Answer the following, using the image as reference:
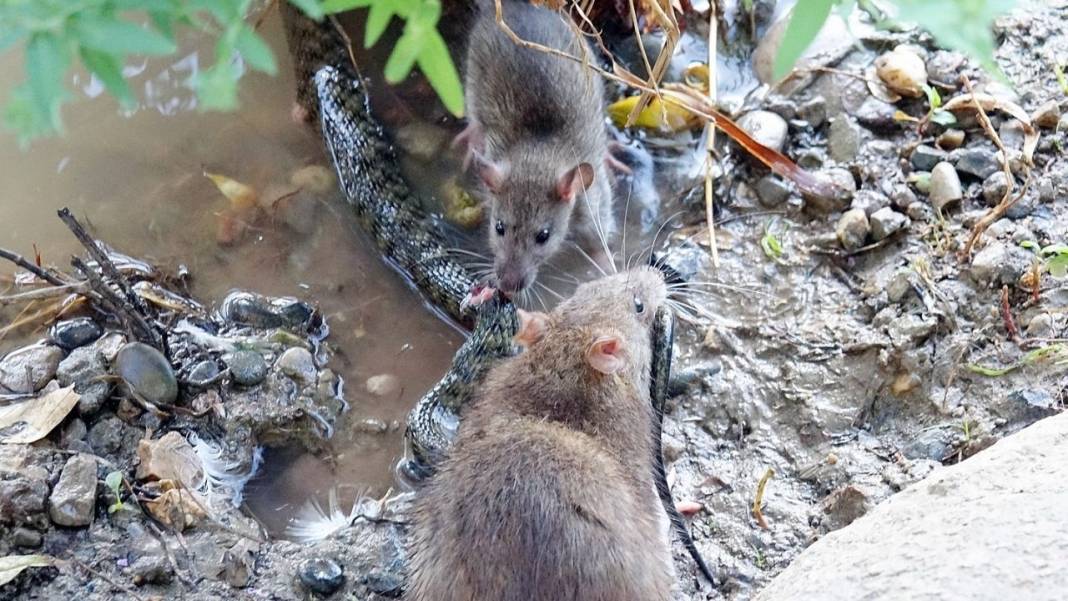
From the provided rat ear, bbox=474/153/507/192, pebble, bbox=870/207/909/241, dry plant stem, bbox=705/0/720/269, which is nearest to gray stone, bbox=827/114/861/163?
pebble, bbox=870/207/909/241

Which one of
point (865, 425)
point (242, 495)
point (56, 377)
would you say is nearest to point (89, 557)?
point (242, 495)

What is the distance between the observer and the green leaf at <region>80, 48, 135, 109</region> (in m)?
1.44

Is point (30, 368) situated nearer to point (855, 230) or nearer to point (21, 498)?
point (21, 498)

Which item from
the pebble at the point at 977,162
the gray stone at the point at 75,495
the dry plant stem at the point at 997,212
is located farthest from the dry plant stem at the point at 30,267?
the pebble at the point at 977,162

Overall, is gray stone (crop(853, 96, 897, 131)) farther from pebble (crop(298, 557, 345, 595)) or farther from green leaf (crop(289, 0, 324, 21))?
green leaf (crop(289, 0, 324, 21))

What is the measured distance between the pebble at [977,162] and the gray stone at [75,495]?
12.7ft

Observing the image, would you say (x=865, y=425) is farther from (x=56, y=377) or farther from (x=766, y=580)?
(x=56, y=377)

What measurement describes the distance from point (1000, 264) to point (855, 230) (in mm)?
645

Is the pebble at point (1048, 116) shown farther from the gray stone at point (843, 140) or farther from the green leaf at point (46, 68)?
the green leaf at point (46, 68)

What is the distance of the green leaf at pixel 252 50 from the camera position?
4.47 feet

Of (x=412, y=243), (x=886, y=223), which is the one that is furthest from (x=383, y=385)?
(x=886, y=223)

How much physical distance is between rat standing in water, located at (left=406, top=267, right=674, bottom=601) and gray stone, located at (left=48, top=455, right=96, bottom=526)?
1.21 meters

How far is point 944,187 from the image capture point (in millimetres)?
4219

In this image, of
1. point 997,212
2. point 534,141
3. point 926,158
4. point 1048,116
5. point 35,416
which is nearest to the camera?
point 35,416
